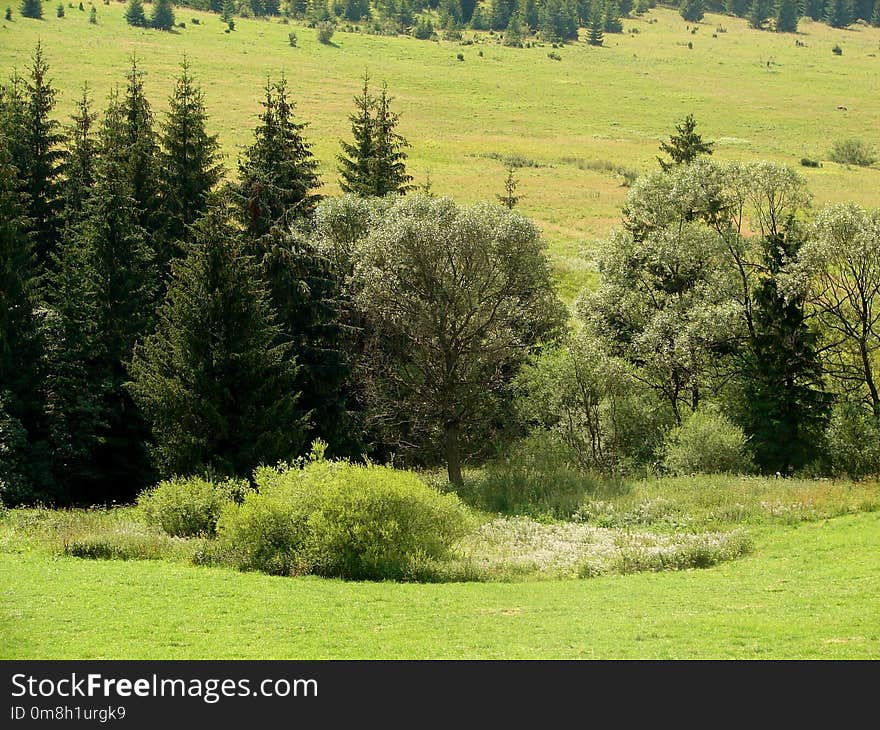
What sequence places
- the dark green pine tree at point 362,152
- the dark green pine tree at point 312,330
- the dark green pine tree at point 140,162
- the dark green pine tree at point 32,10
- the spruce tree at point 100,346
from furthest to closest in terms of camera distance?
the dark green pine tree at point 32,10, the dark green pine tree at point 362,152, the dark green pine tree at point 140,162, the spruce tree at point 100,346, the dark green pine tree at point 312,330

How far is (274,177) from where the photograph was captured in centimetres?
4541

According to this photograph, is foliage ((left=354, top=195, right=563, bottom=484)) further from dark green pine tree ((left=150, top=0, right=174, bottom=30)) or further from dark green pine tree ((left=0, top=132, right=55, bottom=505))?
dark green pine tree ((left=150, top=0, right=174, bottom=30))

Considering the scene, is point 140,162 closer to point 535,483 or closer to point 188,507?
point 188,507

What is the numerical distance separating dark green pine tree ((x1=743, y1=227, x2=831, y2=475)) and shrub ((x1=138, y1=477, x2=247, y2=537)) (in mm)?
23223

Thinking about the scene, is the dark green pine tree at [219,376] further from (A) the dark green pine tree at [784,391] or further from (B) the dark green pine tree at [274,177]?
(A) the dark green pine tree at [784,391]

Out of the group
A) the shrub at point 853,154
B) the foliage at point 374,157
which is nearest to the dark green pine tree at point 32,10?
the foliage at point 374,157

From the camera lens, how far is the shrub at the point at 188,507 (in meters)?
30.3

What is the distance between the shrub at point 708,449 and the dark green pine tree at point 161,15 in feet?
513

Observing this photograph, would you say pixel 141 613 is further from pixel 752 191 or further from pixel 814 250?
pixel 752 191

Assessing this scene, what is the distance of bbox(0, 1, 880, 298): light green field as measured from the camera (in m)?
102

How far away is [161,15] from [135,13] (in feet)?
17.7

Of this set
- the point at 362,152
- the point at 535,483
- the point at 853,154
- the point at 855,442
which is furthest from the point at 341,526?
the point at 853,154

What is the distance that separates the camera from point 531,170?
11344 cm

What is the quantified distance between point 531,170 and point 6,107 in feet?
232
